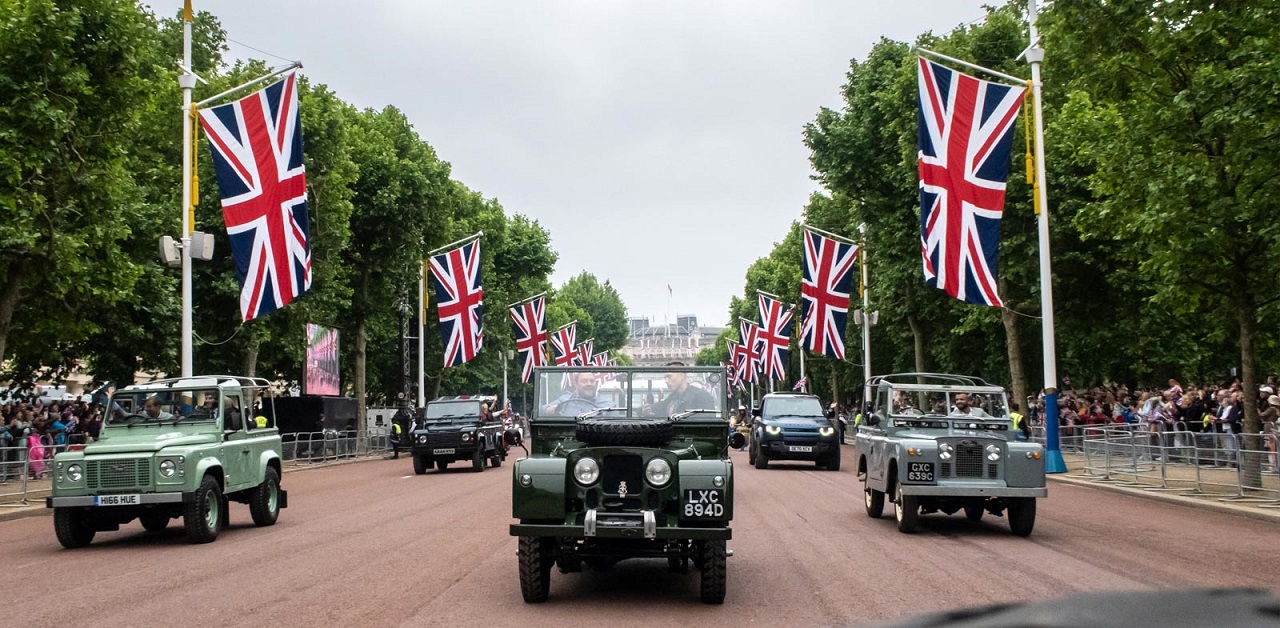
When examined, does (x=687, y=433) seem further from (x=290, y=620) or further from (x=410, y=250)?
(x=410, y=250)

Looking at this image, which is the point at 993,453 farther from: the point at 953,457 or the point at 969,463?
the point at 953,457

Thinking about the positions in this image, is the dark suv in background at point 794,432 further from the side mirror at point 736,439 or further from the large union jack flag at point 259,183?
the side mirror at point 736,439

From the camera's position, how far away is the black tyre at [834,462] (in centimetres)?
3297

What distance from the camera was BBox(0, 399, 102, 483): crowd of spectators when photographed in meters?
24.0

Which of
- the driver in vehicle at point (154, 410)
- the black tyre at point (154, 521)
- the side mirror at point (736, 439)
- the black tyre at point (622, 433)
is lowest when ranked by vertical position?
the black tyre at point (154, 521)

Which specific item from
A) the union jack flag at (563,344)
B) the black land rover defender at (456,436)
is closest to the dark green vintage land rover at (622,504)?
the black land rover defender at (456,436)

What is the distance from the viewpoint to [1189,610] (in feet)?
7.44

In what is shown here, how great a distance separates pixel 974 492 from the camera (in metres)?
15.7

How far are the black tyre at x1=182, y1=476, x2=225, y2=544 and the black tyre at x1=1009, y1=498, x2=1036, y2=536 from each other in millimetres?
10409

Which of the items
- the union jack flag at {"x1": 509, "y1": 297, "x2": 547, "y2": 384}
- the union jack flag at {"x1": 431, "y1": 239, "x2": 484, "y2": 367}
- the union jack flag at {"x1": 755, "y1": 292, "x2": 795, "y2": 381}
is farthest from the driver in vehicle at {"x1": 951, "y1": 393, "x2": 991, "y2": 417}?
the union jack flag at {"x1": 509, "y1": 297, "x2": 547, "y2": 384}

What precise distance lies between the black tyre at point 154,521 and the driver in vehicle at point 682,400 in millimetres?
7979

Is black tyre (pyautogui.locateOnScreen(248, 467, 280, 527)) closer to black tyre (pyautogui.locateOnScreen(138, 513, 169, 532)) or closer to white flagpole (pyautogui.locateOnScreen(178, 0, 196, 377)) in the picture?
black tyre (pyautogui.locateOnScreen(138, 513, 169, 532))

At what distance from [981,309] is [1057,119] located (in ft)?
23.7

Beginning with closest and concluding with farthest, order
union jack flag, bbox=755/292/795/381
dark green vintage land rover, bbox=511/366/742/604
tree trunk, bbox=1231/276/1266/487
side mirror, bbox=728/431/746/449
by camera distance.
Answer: dark green vintage land rover, bbox=511/366/742/604 < side mirror, bbox=728/431/746/449 < tree trunk, bbox=1231/276/1266/487 < union jack flag, bbox=755/292/795/381
